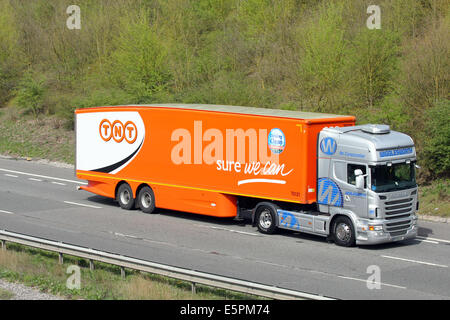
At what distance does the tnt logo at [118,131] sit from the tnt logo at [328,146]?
7232 millimetres

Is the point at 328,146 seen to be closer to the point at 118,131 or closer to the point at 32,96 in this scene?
the point at 118,131

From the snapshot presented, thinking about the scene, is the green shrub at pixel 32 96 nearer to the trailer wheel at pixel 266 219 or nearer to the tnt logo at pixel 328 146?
the trailer wheel at pixel 266 219

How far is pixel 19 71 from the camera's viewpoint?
48.9 m

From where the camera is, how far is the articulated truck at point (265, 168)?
17625mm

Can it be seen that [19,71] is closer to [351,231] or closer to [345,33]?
[345,33]

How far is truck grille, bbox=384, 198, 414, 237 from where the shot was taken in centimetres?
1752

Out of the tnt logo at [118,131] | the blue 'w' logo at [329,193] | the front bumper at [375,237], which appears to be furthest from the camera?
the tnt logo at [118,131]

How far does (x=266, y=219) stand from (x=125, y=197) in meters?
6.05

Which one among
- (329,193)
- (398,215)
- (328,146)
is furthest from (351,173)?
(398,215)

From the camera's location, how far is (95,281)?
47.0 ft

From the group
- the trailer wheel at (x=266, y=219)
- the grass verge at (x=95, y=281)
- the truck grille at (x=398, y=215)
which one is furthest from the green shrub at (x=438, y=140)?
the grass verge at (x=95, y=281)

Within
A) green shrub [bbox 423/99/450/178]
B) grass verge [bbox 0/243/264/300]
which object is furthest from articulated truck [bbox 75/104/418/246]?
green shrub [bbox 423/99/450/178]

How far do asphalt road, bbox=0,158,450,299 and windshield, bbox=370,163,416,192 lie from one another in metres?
1.69
